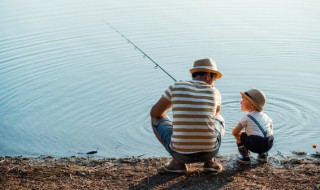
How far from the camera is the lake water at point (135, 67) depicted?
6.71m

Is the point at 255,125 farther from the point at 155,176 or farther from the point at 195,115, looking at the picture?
the point at 155,176

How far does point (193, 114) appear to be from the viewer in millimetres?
4348

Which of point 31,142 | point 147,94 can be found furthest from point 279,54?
point 31,142

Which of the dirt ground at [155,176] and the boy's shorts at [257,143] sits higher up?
the boy's shorts at [257,143]

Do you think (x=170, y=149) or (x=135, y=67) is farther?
(x=135, y=67)

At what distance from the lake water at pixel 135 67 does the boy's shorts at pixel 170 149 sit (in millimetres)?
Answer: 1340

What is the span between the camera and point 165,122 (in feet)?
15.7

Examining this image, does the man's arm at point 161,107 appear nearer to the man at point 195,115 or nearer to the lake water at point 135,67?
the man at point 195,115

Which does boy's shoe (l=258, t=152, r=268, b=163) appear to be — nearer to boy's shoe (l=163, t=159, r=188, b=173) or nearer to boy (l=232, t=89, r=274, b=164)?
boy (l=232, t=89, r=274, b=164)

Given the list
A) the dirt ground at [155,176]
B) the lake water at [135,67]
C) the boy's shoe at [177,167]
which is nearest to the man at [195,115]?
the boy's shoe at [177,167]

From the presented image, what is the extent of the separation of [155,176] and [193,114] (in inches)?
35.1

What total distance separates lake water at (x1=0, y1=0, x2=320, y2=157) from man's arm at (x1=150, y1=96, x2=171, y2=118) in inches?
55.3

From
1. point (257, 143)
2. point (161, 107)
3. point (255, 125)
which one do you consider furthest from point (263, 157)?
point (161, 107)

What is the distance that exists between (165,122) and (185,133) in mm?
456
